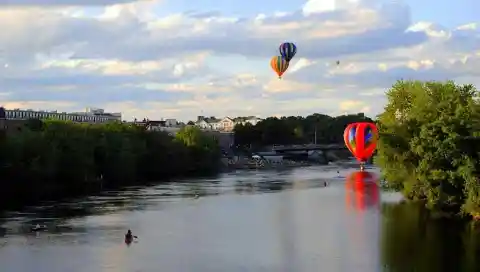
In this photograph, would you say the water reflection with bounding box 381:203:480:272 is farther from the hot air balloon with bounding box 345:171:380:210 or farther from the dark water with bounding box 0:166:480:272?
the hot air balloon with bounding box 345:171:380:210

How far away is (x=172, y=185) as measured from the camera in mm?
77688

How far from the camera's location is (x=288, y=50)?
7425 cm

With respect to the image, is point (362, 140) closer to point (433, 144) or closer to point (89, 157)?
point (89, 157)

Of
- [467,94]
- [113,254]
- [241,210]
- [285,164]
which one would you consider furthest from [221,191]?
[285,164]

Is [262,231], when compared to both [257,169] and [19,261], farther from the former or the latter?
[257,169]

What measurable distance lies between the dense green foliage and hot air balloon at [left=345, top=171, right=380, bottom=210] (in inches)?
110

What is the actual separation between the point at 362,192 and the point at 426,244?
29670 millimetres

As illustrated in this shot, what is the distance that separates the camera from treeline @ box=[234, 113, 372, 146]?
167875 mm

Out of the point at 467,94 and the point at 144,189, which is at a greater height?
the point at 467,94

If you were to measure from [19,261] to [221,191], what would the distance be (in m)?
37.5

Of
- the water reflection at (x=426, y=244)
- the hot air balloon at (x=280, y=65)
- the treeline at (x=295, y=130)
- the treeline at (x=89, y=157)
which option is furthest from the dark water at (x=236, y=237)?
the treeline at (x=295, y=130)

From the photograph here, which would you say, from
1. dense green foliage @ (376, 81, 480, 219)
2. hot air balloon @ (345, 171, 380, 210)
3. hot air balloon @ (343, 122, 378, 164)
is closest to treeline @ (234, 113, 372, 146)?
hot air balloon @ (345, 171, 380, 210)

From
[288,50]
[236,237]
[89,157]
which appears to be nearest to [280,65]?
[288,50]

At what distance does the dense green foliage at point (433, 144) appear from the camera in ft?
141
